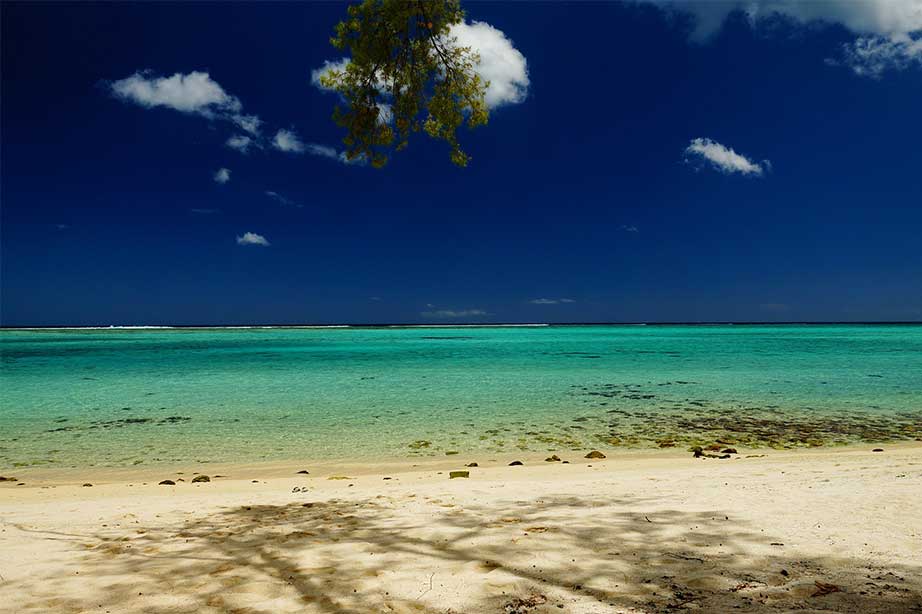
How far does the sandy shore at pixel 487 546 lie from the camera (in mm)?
4355

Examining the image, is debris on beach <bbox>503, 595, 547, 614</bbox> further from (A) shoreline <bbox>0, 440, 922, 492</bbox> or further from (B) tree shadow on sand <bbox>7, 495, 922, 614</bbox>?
(A) shoreline <bbox>0, 440, 922, 492</bbox>

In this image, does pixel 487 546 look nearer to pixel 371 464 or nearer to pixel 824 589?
pixel 824 589

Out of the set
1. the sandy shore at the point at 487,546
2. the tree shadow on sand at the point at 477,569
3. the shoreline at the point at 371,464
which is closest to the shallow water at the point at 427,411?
the shoreline at the point at 371,464

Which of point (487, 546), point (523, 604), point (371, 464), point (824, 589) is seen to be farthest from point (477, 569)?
point (371, 464)

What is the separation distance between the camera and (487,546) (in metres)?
5.61

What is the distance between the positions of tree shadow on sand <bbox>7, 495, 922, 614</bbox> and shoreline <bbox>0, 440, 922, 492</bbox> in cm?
563

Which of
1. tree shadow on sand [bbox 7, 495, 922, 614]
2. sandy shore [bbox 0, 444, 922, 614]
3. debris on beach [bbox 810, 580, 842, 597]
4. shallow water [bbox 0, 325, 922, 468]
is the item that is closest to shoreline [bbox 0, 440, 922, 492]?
shallow water [bbox 0, 325, 922, 468]

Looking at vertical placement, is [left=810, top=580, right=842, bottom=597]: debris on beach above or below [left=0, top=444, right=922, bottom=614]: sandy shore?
above

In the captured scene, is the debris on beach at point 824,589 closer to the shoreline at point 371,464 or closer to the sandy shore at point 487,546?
the sandy shore at point 487,546

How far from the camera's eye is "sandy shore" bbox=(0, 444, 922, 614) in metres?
4.36

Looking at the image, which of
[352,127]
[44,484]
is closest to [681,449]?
[352,127]

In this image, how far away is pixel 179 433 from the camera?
55.3 feet

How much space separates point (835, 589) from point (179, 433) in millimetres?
17991

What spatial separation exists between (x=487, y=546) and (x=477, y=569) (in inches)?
26.3
